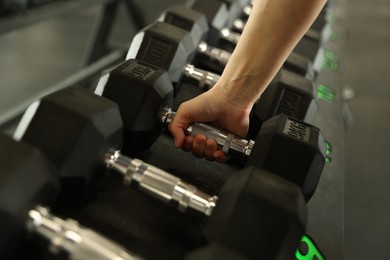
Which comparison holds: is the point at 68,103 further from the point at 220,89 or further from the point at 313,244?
the point at 313,244

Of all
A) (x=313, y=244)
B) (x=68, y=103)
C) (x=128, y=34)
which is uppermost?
(x=68, y=103)

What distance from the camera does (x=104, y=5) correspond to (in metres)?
2.03

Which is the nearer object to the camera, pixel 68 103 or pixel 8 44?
pixel 68 103

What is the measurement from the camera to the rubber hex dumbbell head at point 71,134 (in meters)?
0.65

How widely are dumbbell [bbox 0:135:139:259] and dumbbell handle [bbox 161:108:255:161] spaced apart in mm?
360

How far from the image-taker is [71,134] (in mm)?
650

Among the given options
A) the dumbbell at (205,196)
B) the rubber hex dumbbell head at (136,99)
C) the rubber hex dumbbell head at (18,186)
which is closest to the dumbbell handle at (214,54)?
the rubber hex dumbbell head at (136,99)

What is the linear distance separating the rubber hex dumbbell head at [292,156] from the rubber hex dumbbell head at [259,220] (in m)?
0.12

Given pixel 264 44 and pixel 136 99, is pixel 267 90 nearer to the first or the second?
pixel 264 44

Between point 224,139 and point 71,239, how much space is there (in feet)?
1.34

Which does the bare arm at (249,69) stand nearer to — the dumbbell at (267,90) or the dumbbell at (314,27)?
the dumbbell at (267,90)

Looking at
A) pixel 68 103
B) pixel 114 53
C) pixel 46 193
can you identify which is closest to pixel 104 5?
pixel 114 53

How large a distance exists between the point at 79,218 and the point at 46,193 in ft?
0.38

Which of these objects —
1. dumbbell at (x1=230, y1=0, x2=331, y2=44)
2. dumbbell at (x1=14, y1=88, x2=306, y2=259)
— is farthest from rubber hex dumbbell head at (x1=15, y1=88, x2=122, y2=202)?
dumbbell at (x1=230, y1=0, x2=331, y2=44)
